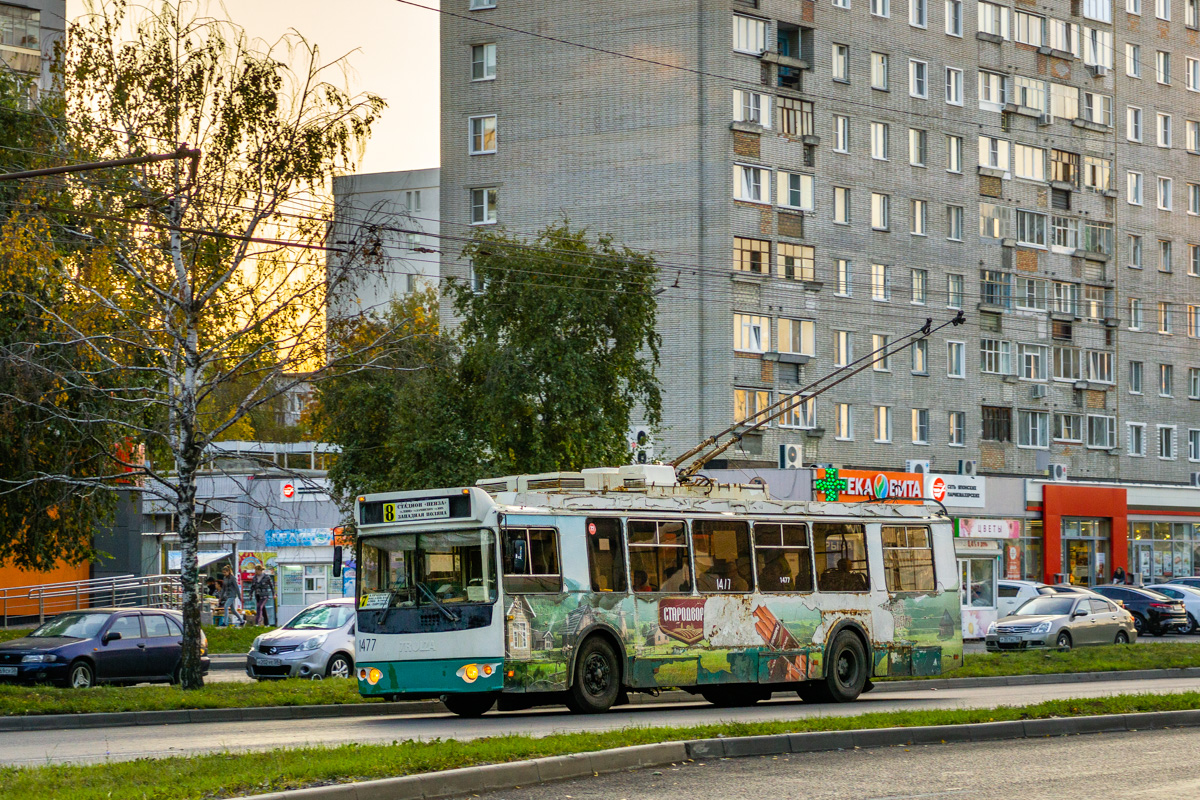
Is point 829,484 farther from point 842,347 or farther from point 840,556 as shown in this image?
point 840,556

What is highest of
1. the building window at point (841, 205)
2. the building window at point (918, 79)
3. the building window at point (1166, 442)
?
the building window at point (918, 79)

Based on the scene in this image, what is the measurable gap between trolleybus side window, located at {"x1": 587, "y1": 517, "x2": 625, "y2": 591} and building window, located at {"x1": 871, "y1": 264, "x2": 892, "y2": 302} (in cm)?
4132

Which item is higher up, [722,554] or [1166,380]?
[1166,380]

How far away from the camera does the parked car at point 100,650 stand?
27312 millimetres

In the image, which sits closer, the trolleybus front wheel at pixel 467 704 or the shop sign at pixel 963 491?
the trolleybus front wheel at pixel 467 704

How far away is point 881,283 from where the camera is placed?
61250 millimetres

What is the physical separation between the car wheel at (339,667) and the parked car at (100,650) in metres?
2.36

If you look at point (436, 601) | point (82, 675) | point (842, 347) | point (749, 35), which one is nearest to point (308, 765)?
point (436, 601)

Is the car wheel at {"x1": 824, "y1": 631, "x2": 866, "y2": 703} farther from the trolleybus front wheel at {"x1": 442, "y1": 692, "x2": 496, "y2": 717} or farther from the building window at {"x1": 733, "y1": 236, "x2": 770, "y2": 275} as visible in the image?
the building window at {"x1": 733, "y1": 236, "x2": 770, "y2": 275}

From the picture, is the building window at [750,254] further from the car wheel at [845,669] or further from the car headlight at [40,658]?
the car wheel at [845,669]

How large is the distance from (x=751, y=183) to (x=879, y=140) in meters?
6.90

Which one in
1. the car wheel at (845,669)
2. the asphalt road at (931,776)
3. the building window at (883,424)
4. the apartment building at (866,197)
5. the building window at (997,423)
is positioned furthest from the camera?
the building window at (997,423)

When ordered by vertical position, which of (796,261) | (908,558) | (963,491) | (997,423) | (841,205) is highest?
(841,205)

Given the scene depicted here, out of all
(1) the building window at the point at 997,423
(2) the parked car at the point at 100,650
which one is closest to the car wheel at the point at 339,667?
(2) the parked car at the point at 100,650
